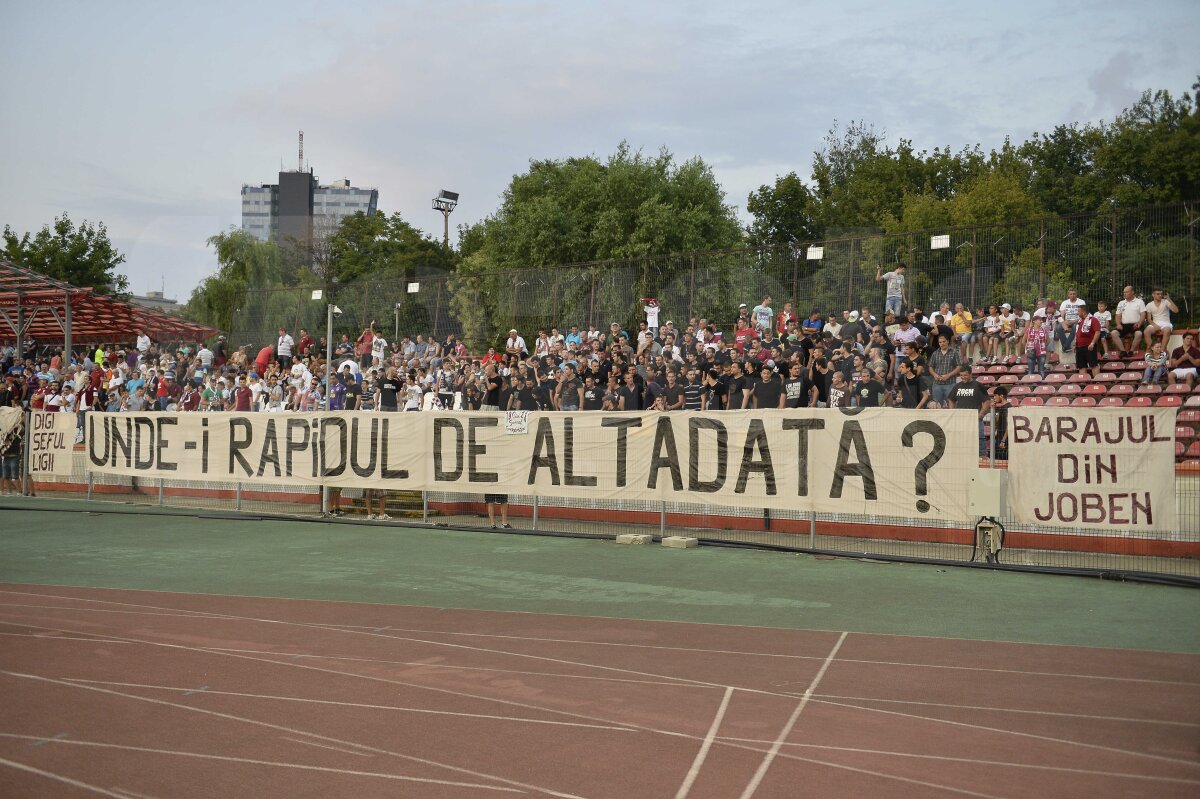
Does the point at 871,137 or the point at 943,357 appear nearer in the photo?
the point at 943,357

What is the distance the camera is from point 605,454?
54.6 ft

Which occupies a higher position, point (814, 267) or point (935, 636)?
point (814, 267)

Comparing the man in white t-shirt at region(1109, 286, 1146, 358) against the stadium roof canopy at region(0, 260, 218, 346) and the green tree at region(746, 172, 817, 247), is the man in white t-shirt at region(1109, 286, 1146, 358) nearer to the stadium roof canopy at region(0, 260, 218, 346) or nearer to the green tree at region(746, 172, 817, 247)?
the stadium roof canopy at region(0, 260, 218, 346)

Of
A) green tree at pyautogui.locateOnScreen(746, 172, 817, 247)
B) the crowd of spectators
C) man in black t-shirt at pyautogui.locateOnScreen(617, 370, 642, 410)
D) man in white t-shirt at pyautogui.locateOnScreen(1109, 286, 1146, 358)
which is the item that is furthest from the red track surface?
green tree at pyautogui.locateOnScreen(746, 172, 817, 247)

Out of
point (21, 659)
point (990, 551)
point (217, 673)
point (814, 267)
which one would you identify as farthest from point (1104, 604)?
point (814, 267)

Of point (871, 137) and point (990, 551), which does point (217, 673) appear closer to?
point (990, 551)

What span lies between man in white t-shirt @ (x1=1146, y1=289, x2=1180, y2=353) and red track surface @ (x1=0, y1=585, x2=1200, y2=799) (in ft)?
46.7

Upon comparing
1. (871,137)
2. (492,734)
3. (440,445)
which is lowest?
(492,734)

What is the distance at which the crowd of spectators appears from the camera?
19469mm

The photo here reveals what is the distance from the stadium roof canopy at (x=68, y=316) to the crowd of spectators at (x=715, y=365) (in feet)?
7.90

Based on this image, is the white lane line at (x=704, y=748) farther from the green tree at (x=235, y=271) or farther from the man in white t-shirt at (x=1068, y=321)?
the green tree at (x=235, y=271)

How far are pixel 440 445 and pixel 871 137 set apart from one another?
59.7 meters

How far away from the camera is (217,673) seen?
8117mm

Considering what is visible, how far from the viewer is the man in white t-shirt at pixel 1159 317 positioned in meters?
20.9
